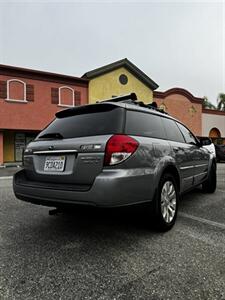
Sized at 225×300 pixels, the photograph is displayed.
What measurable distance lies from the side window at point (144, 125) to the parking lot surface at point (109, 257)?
971 millimetres

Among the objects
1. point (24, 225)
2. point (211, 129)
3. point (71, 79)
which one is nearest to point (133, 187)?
point (24, 225)

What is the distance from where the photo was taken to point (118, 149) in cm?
257

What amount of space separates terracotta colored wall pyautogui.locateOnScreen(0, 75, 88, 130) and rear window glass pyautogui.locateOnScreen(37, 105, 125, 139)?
47.8ft

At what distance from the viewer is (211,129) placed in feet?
94.3

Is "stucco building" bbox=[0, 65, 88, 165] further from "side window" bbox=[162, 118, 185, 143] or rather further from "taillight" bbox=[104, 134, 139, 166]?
"taillight" bbox=[104, 134, 139, 166]

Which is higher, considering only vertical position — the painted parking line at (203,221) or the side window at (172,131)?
the side window at (172,131)

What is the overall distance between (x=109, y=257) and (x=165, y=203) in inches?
44.5

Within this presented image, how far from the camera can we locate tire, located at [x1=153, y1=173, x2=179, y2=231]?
10.1ft

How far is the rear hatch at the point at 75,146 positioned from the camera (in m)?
2.60

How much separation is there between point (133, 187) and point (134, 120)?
35.1 inches

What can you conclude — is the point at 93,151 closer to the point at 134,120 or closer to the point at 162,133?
the point at 134,120

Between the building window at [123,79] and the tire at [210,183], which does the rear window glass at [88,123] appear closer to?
the tire at [210,183]

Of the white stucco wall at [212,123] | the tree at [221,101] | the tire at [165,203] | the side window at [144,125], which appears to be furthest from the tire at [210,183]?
the tree at [221,101]

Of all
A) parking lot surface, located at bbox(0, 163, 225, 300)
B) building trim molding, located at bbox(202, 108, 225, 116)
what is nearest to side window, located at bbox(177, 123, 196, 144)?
parking lot surface, located at bbox(0, 163, 225, 300)
